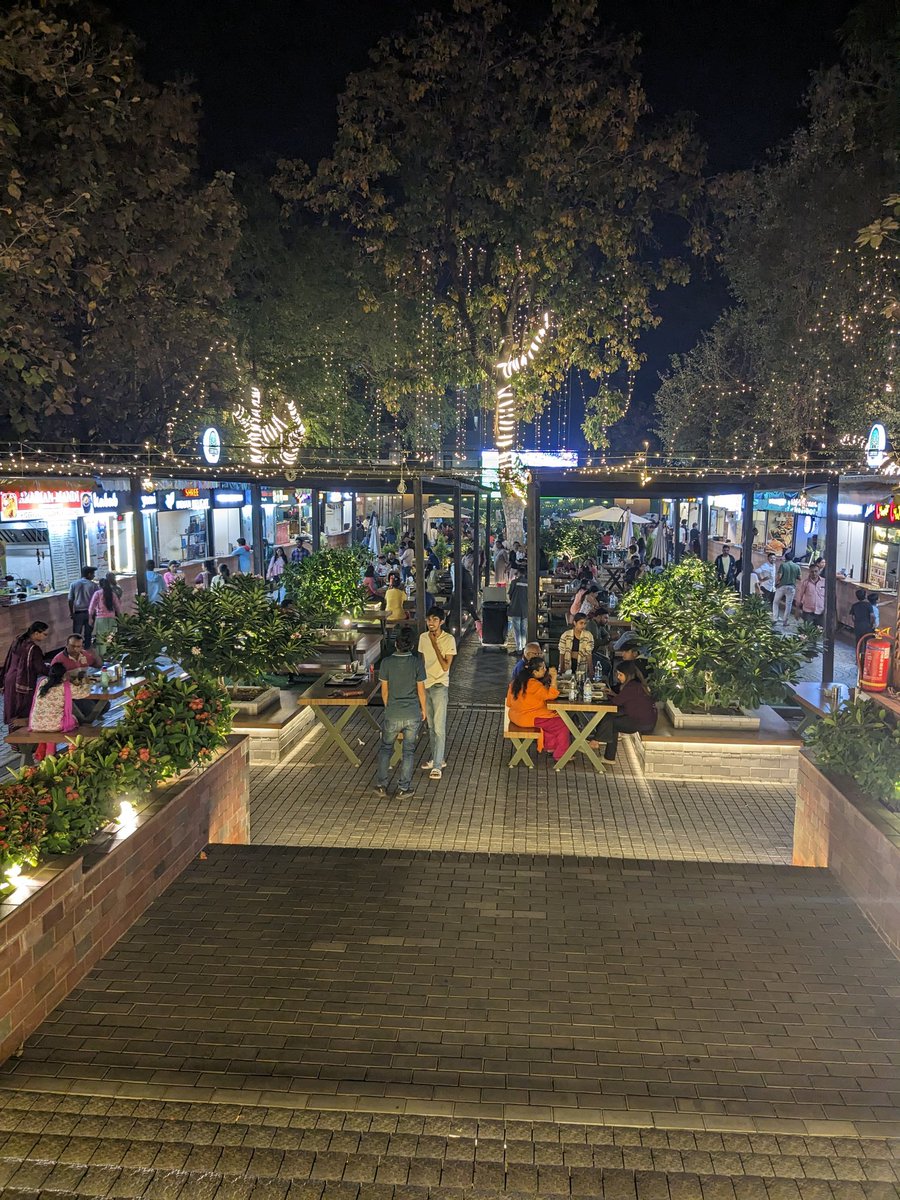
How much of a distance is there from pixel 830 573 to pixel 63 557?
13847 mm

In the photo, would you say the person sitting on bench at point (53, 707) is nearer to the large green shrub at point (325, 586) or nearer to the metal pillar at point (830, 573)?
the large green shrub at point (325, 586)

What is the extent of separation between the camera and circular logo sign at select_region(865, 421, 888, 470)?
13.2m

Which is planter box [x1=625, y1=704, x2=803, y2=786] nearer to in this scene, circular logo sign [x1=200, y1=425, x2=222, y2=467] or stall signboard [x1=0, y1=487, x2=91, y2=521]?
circular logo sign [x1=200, y1=425, x2=222, y2=467]

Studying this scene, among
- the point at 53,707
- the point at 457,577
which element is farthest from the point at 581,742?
the point at 457,577

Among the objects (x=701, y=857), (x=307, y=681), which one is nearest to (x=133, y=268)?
(x=307, y=681)

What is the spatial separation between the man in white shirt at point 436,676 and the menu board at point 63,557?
11182 mm

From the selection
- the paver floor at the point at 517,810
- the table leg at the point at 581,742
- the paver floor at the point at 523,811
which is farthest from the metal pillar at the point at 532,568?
the table leg at the point at 581,742

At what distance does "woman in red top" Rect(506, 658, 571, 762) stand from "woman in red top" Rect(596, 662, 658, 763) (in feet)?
1.46

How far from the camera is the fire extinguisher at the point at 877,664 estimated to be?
6.87 meters

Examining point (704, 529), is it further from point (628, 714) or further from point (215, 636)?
point (215, 636)

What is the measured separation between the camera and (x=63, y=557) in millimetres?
17922

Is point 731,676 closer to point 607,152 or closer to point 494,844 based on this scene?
point 494,844

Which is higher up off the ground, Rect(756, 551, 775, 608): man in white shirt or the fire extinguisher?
the fire extinguisher

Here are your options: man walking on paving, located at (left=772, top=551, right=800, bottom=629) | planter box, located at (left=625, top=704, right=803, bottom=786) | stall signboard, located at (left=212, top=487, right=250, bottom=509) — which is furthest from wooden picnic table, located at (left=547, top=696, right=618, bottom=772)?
stall signboard, located at (left=212, top=487, right=250, bottom=509)
